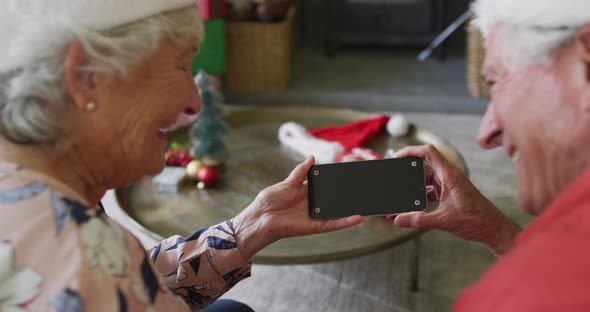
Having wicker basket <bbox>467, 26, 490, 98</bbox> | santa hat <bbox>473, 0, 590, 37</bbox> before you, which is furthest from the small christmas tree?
wicker basket <bbox>467, 26, 490, 98</bbox>

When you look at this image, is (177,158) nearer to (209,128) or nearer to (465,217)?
(209,128)

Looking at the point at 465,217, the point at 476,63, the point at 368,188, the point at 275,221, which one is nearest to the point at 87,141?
the point at 275,221

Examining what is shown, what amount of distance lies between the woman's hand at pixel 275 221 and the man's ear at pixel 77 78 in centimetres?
40

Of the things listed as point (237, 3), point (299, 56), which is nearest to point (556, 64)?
point (237, 3)

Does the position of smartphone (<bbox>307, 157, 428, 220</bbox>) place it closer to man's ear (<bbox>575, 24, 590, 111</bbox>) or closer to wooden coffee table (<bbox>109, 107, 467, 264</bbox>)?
wooden coffee table (<bbox>109, 107, 467, 264</bbox>)

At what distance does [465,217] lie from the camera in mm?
1146

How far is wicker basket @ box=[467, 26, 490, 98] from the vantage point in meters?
3.13

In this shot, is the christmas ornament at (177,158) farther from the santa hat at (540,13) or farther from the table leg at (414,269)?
the santa hat at (540,13)

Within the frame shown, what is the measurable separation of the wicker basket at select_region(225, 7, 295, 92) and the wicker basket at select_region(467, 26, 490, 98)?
3.08 feet

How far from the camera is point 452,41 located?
4.04 metres

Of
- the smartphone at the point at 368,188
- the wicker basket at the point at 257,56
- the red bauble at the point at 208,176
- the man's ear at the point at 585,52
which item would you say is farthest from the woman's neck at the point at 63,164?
the wicker basket at the point at 257,56

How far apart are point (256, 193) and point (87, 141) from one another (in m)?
0.96

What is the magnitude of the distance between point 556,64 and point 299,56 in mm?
3256

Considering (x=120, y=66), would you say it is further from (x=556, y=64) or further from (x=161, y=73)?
(x=556, y=64)
